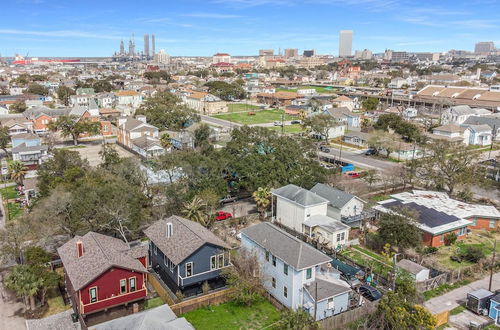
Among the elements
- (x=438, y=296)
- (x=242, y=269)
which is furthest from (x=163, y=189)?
(x=438, y=296)

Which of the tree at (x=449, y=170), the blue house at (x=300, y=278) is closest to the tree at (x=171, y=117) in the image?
the tree at (x=449, y=170)

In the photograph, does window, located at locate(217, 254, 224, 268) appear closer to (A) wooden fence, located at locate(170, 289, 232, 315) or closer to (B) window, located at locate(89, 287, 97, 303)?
(A) wooden fence, located at locate(170, 289, 232, 315)

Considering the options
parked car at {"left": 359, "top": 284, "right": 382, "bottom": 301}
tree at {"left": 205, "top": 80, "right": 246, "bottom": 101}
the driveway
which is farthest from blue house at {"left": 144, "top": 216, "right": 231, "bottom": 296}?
tree at {"left": 205, "top": 80, "right": 246, "bottom": 101}

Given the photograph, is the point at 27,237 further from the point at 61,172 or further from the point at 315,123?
the point at 315,123

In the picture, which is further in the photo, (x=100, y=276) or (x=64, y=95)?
(x=64, y=95)

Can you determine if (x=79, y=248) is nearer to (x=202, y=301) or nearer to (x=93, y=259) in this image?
(x=93, y=259)

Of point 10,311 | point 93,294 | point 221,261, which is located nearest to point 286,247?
point 221,261
